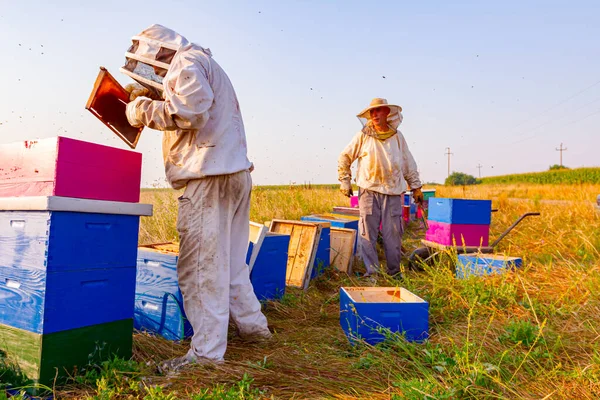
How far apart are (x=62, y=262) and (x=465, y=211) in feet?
14.9

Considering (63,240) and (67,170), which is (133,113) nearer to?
(67,170)

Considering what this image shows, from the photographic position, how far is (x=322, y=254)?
18.6 feet

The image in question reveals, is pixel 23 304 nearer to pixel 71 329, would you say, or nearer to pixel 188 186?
pixel 71 329

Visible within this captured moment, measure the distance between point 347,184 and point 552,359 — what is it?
12.0 feet

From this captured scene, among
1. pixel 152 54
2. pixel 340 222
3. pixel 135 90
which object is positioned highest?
pixel 152 54

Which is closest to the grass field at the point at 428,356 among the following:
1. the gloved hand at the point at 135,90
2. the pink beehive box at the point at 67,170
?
the pink beehive box at the point at 67,170


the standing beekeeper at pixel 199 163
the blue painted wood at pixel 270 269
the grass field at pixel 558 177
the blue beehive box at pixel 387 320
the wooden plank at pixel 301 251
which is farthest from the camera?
the grass field at pixel 558 177

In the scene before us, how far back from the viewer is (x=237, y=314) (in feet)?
10.5

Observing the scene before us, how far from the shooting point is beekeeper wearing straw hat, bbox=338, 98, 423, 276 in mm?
5668

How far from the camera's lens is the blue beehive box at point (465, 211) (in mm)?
5578

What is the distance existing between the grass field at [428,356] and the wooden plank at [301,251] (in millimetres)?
506

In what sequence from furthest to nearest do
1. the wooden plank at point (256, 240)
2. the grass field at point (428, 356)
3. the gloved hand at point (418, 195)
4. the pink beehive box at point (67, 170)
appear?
the gloved hand at point (418, 195)
the wooden plank at point (256, 240)
the pink beehive box at point (67, 170)
the grass field at point (428, 356)

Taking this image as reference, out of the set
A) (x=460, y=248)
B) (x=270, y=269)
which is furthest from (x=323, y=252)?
(x=460, y=248)

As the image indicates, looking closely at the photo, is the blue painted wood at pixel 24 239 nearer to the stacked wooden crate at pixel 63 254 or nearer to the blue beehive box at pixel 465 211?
the stacked wooden crate at pixel 63 254
